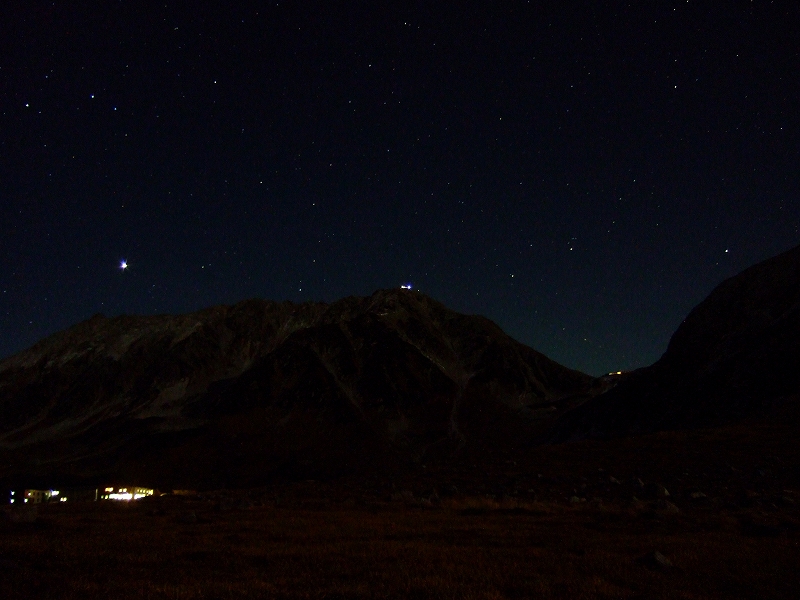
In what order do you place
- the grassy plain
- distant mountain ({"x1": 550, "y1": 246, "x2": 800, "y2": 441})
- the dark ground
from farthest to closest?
distant mountain ({"x1": 550, "y1": 246, "x2": 800, "y2": 441}), the dark ground, the grassy plain

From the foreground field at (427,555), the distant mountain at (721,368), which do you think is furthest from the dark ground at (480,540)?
the distant mountain at (721,368)

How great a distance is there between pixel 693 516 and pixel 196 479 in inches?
5773

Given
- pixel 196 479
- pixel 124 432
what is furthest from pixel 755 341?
pixel 124 432

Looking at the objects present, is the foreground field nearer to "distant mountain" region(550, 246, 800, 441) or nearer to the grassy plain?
the grassy plain

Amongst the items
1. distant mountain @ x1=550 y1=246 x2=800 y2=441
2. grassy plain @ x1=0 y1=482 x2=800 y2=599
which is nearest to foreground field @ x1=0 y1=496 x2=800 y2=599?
grassy plain @ x1=0 y1=482 x2=800 y2=599

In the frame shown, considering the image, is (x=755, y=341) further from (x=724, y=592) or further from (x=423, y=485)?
(x=724, y=592)

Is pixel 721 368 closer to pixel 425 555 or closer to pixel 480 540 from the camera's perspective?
pixel 480 540

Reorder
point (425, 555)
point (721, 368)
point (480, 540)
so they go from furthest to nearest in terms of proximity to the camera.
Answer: point (721, 368) < point (480, 540) < point (425, 555)

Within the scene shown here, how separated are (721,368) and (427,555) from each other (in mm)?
81065

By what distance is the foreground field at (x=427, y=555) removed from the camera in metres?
11.3

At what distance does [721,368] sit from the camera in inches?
3258

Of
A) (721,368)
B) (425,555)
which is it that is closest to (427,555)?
(425,555)

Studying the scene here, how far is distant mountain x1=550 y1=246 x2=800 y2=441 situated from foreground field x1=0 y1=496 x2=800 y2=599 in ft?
140

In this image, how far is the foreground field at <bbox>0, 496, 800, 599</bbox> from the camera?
1134 centimetres
